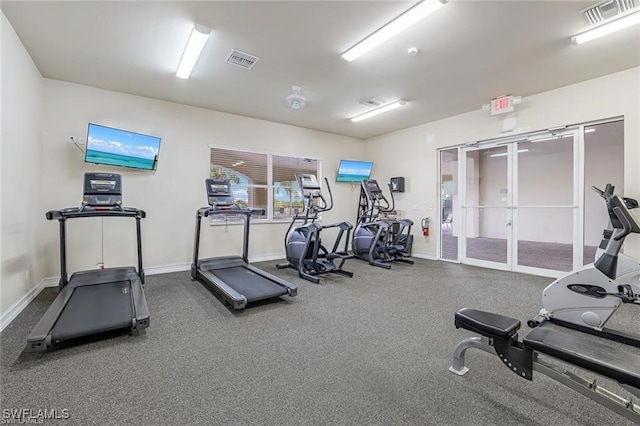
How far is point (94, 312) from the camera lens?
113 inches

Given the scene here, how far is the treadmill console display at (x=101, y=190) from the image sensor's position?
12.9 feet

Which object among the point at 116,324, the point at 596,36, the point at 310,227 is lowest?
the point at 116,324

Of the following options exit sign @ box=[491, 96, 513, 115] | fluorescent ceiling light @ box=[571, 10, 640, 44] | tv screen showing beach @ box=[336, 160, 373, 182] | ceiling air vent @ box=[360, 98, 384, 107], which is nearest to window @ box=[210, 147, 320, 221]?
tv screen showing beach @ box=[336, 160, 373, 182]

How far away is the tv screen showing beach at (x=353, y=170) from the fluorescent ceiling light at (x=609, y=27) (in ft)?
15.9

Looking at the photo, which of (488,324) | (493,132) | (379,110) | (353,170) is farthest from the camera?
(353,170)

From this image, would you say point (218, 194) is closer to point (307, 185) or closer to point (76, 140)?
point (307, 185)

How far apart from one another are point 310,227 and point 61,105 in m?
4.30

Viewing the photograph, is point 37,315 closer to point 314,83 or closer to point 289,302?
point 289,302

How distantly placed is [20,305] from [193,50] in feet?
11.9

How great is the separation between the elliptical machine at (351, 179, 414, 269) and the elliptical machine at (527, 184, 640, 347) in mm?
2910

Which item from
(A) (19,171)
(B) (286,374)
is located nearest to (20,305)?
(A) (19,171)

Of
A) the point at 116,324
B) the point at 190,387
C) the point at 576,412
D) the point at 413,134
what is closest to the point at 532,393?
the point at 576,412

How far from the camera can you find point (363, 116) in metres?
6.16

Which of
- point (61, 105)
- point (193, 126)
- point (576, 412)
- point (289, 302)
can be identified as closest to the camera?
point (576, 412)
